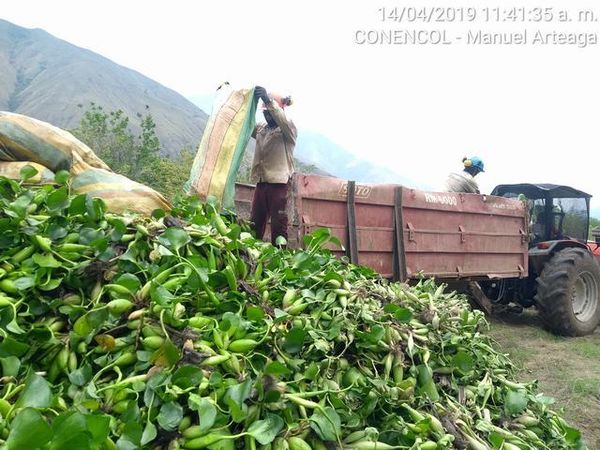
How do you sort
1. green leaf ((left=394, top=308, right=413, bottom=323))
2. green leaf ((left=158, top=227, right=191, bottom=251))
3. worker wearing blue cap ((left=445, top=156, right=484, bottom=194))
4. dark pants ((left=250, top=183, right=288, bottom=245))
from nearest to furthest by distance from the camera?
green leaf ((left=158, top=227, right=191, bottom=251)), green leaf ((left=394, top=308, right=413, bottom=323)), dark pants ((left=250, top=183, right=288, bottom=245)), worker wearing blue cap ((left=445, top=156, right=484, bottom=194))

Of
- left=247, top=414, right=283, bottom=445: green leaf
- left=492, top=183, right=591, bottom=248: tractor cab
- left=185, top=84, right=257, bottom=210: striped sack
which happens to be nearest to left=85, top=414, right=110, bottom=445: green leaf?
left=247, top=414, right=283, bottom=445: green leaf

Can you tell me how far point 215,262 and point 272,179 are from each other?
6.99 ft

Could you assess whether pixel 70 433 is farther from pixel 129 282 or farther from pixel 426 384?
pixel 426 384

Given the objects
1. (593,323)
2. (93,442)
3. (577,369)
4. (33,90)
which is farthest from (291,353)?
(33,90)

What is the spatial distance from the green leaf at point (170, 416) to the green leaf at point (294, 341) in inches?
17.0

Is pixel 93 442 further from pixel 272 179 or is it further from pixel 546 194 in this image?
pixel 546 194

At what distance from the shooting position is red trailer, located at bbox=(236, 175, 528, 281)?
391 cm

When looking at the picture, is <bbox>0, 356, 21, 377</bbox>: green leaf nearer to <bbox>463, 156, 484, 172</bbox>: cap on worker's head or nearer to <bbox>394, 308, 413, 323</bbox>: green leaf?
<bbox>394, 308, 413, 323</bbox>: green leaf

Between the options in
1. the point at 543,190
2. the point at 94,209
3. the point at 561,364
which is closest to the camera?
the point at 94,209

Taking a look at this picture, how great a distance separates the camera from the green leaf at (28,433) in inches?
42.0

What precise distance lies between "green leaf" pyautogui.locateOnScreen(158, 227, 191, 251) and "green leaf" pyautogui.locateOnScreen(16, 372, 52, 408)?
2.31 feet

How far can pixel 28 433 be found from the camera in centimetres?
108

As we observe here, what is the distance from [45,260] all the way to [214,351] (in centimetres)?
69

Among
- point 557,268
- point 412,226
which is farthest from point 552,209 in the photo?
point 412,226
